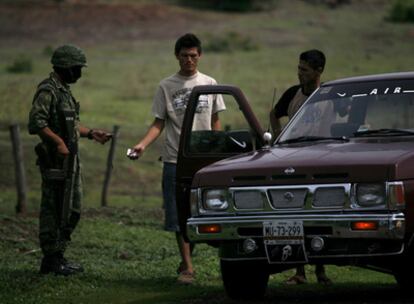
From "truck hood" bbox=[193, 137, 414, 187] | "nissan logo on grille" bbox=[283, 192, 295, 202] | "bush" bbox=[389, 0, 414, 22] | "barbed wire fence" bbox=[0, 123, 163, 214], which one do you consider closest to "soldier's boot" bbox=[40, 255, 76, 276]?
"truck hood" bbox=[193, 137, 414, 187]

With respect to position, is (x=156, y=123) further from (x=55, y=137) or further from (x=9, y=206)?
(x=9, y=206)

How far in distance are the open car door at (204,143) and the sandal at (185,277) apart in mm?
789

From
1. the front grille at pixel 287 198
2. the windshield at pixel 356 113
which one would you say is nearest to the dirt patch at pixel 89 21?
the windshield at pixel 356 113

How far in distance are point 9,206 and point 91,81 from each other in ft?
71.3

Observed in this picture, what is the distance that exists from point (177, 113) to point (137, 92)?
90.3 ft

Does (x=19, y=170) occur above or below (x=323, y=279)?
above

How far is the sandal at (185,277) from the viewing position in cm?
1187

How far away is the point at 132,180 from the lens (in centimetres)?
2614

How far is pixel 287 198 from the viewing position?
981 cm

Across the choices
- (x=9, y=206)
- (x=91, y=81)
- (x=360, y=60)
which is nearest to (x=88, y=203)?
(x=9, y=206)

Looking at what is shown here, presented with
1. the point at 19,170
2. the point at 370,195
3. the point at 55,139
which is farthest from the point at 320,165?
the point at 19,170

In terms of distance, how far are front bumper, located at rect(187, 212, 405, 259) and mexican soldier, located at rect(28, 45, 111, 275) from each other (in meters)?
2.19

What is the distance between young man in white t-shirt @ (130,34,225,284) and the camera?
39.8 feet

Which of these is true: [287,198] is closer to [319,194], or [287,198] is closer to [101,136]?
[319,194]
